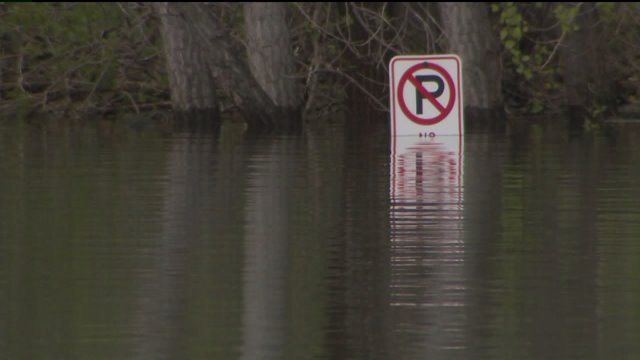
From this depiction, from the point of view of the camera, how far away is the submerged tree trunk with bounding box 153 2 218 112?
28281 mm

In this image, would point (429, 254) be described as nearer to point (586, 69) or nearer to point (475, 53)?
point (475, 53)

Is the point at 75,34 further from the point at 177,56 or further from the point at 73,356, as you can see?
the point at 73,356

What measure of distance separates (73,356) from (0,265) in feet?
8.97

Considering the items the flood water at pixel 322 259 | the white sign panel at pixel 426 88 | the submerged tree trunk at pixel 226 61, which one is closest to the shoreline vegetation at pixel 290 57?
the submerged tree trunk at pixel 226 61

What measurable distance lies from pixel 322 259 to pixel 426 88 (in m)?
9.80

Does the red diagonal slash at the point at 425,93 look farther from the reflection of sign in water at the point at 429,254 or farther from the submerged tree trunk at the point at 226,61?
the submerged tree trunk at the point at 226,61

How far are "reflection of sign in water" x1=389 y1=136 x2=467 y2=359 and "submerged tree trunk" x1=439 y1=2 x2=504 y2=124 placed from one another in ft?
31.7

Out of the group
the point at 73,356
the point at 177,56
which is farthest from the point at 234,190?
the point at 177,56

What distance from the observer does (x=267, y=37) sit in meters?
28.3

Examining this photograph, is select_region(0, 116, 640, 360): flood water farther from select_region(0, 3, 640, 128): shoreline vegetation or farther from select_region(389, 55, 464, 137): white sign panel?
select_region(0, 3, 640, 128): shoreline vegetation

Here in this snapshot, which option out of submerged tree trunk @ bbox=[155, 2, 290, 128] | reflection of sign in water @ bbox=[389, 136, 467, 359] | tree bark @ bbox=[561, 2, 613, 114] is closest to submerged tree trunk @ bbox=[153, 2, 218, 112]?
submerged tree trunk @ bbox=[155, 2, 290, 128]

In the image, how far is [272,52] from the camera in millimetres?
28375

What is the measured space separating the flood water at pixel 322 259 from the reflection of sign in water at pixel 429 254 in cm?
2

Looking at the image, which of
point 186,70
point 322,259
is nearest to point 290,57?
point 186,70
